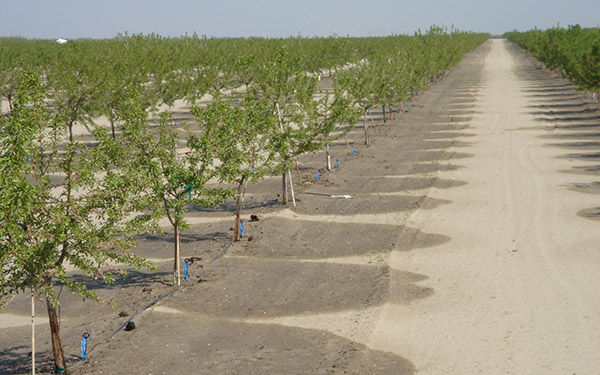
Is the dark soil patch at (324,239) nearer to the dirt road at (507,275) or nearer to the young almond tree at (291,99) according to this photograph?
the dirt road at (507,275)

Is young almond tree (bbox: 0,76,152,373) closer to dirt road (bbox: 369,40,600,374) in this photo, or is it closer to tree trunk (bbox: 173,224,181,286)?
tree trunk (bbox: 173,224,181,286)

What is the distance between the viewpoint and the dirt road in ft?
48.3

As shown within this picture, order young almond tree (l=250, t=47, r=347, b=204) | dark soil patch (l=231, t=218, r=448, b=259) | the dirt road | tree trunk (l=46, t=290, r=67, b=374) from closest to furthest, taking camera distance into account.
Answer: tree trunk (l=46, t=290, r=67, b=374), the dirt road, dark soil patch (l=231, t=218, r=448, b=259), young almond tree (l=250, t=47, r=347, b=204)

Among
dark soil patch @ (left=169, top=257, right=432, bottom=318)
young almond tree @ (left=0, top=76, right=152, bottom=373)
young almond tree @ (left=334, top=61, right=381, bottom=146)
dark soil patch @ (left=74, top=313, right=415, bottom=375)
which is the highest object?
young almond tree @ (left=334, top=61, right=381, bottom=146)

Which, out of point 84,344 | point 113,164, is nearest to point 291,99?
point 113,164

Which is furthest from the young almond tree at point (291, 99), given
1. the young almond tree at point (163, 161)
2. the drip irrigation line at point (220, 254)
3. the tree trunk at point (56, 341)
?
the tree trunk at point (56, 341)

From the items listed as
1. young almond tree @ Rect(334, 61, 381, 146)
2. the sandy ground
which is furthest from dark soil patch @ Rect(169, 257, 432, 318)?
young almond tree @ Rect(334, 61, 381, 146)

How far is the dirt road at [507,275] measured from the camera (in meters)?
14.7

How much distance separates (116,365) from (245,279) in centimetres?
626

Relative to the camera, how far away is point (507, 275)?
19609 millimetres

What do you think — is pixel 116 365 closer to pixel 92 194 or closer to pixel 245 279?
pixel 92 194

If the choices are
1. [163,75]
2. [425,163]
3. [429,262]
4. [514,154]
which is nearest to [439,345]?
[429,262]

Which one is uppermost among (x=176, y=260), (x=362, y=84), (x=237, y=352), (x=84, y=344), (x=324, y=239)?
(x=362, y=84)

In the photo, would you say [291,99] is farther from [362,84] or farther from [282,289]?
[362,84]
